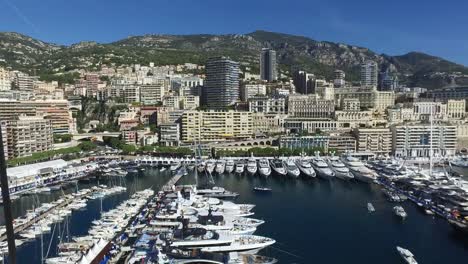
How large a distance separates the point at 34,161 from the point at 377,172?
2704 centimetres

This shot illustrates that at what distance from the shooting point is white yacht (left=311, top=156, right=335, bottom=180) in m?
31.5

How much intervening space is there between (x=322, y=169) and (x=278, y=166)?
3.93 meters

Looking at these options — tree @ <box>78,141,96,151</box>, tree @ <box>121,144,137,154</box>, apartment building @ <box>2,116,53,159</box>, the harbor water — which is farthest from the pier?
tree @ <box>78,141,96,151</box>

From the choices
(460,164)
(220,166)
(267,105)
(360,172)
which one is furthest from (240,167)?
(267,105)

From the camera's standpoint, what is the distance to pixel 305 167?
109 ft

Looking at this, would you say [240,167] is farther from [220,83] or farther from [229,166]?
[220,83]

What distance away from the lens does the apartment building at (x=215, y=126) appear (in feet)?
148

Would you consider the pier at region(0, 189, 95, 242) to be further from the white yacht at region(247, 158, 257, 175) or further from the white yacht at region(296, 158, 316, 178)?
the white yacht at region(296, 158, 316, 178)

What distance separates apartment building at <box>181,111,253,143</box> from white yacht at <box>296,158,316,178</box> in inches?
474

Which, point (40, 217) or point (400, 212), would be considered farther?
point (400, 212)

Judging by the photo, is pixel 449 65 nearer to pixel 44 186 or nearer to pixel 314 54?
pixel 314 54

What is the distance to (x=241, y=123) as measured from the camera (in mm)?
47656

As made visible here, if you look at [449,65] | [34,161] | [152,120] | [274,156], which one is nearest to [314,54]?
A: [449,65]

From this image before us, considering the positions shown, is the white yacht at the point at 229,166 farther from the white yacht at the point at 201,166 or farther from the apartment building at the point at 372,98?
the apartment building at the point at 372,98
